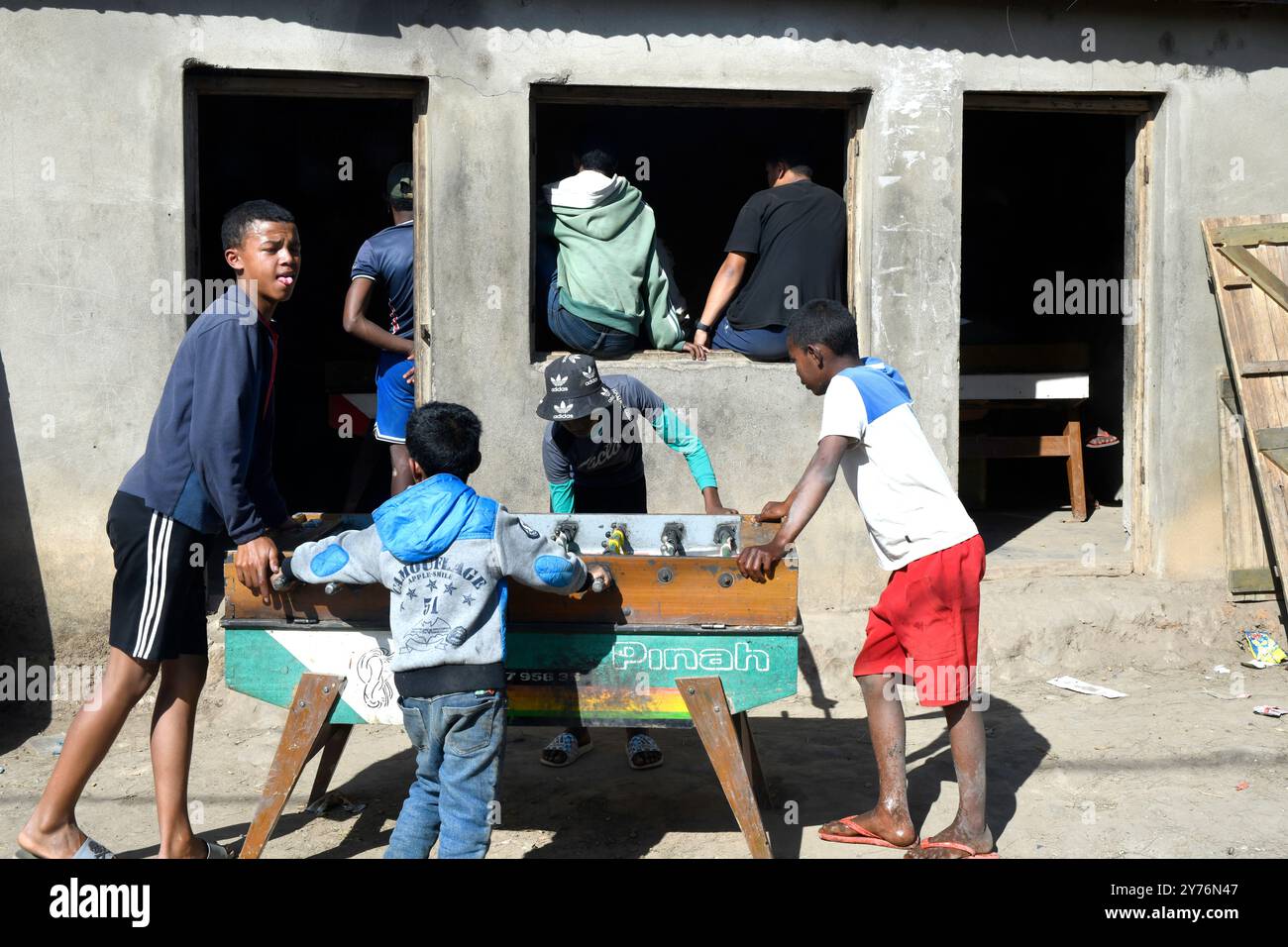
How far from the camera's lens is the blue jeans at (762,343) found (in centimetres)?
677

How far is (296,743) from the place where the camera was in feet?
13.9

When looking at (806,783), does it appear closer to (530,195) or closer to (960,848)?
(960,848)

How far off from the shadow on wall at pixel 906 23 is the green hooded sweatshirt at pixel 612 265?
83cm

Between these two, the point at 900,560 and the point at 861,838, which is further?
the point at 861,838

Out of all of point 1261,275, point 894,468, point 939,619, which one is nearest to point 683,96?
point 894,468

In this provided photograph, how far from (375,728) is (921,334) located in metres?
3.32

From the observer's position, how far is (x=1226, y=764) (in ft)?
18.3

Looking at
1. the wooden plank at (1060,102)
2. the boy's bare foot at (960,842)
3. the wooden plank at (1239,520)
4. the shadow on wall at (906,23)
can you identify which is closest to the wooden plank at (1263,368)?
the wooden plank at (1239,520)

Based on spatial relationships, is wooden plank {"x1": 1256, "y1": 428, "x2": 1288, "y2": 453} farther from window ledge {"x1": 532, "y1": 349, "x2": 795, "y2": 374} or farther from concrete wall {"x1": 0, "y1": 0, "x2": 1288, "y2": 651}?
window ledge {"x1": 532, "y1": 349, "x2": 795, "y2": 374}

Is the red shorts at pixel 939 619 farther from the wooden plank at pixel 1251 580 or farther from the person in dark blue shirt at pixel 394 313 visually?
the wooden plank at pixel 1251 580

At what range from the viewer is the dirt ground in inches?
188

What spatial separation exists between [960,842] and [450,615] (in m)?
1.96

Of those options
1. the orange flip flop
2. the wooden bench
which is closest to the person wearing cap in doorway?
the orange flip flop

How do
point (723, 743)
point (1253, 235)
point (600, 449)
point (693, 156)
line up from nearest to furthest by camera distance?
point (723, 743)
point (600, 449)
point (1253, 235)
point (693, 156)
